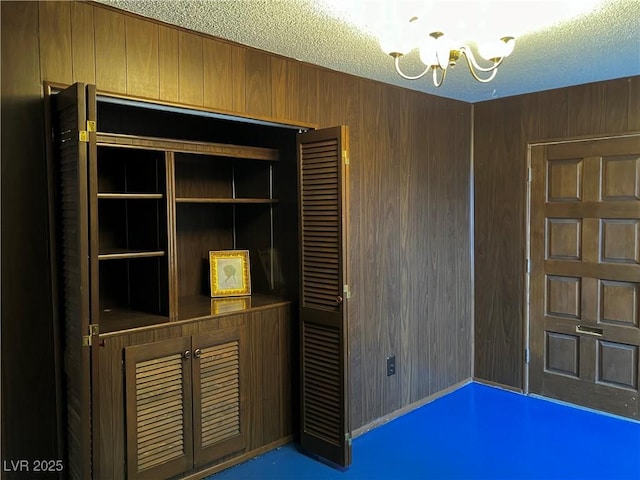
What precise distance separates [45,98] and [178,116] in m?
1.11

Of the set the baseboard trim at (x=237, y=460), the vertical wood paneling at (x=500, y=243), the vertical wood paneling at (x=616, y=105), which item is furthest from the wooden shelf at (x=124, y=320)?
the vertical wood paneling at (x=616, y=105)

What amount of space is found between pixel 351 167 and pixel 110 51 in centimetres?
160

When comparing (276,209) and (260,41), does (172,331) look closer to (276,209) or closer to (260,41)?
(276,209)

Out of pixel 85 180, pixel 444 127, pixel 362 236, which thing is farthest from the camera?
pixel 444 127

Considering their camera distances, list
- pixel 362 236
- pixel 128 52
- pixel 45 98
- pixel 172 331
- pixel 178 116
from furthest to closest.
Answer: pixel 362 236 < pixel 178 116 < pixel 172 331 < pixel 128 52 < pixel 45 98

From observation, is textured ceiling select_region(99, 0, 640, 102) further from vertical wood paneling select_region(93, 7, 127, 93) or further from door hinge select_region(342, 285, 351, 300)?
door hinge select_region(342, 285, 351, 300)

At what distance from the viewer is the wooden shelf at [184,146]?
2410 millimetres

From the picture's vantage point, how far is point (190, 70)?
2588mm

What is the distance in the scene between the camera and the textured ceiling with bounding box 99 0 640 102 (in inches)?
89.7

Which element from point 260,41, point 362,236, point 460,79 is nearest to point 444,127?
point 460,79

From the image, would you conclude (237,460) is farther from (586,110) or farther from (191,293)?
(586,110)

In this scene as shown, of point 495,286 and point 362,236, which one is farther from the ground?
point 362,236

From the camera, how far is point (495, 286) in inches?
167

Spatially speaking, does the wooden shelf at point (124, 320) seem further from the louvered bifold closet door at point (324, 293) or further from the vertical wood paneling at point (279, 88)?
the vertical wood paneling at point (279, 88)
